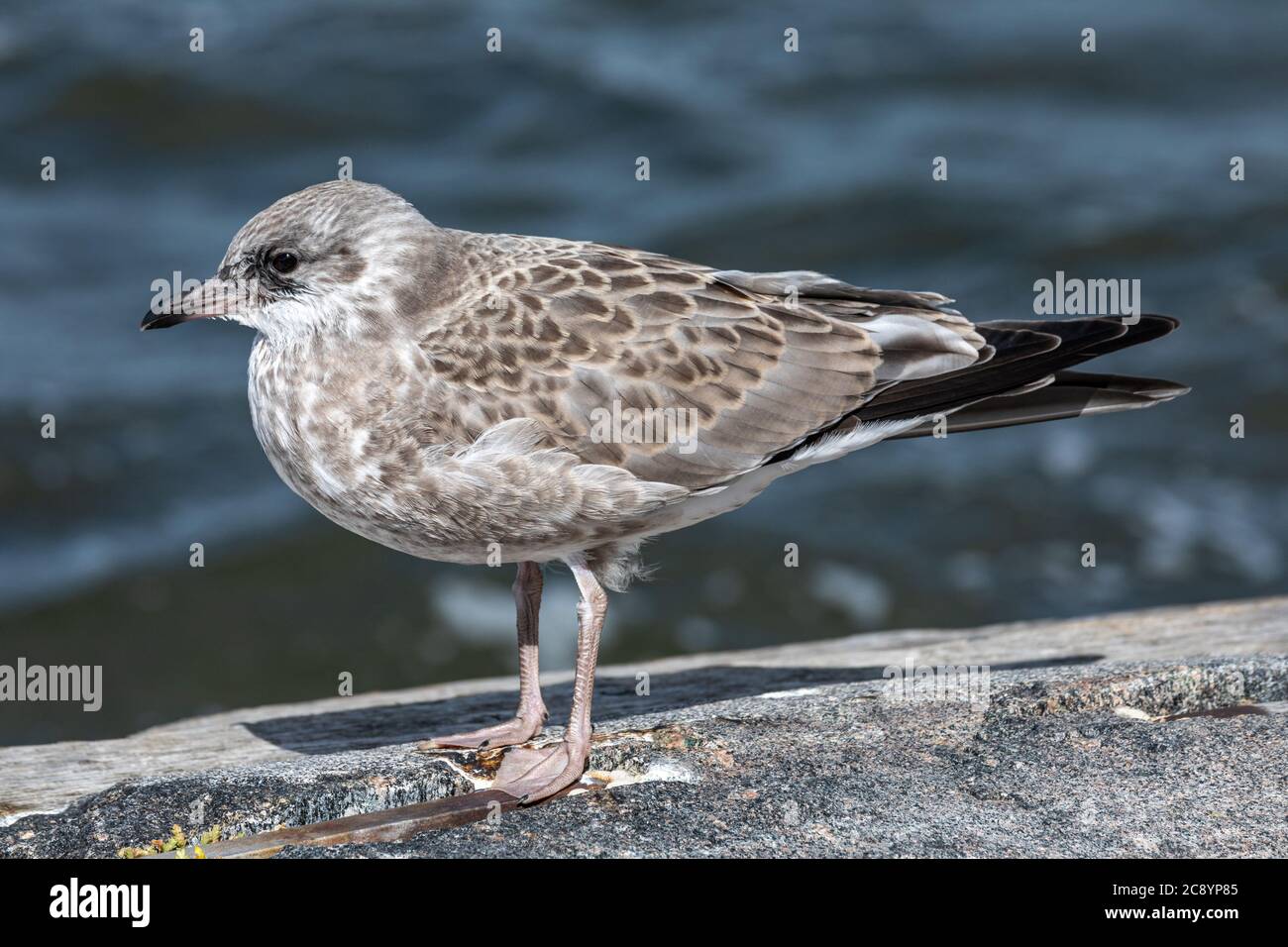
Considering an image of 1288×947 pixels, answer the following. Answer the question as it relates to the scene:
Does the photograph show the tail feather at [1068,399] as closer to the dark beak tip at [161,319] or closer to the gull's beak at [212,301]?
the gull's beak at [212,301]

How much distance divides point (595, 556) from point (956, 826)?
6.19 ft

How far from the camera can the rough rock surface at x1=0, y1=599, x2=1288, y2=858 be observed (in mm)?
4668

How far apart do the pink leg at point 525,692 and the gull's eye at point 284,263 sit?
1553 millimetres

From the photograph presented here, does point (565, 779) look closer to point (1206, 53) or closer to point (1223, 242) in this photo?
point (1223, 242)

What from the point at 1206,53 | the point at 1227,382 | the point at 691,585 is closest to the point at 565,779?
the point at 691,585

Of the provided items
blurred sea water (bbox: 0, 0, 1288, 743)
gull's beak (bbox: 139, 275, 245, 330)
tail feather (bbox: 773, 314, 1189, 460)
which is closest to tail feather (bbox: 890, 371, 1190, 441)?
tail feather (bbox: 773, 314, 1189, 460)

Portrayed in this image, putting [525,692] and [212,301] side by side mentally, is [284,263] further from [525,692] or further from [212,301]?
[525,692]

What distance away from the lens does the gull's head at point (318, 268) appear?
5.86 meters

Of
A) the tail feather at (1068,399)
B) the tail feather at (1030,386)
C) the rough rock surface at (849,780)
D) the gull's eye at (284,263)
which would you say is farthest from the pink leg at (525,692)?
the tail feather at (1068,399)

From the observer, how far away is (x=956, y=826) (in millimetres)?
4719

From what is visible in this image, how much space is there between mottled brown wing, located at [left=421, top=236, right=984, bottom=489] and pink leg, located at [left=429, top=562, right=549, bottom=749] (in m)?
0.97

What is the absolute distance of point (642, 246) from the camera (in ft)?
50.2

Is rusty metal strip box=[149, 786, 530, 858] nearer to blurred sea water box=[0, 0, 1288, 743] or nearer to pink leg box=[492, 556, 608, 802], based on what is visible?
pink leg box=[492, 556, 608, 802]

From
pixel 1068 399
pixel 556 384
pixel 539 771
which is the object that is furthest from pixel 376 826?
pixel 1068 399
